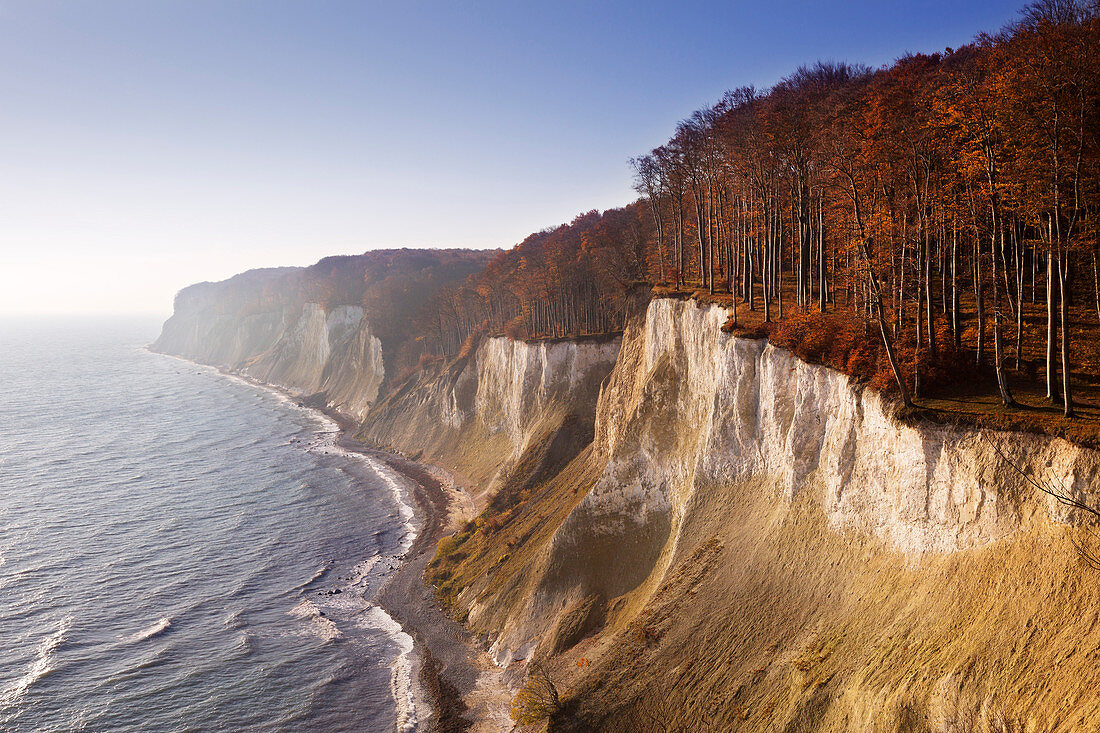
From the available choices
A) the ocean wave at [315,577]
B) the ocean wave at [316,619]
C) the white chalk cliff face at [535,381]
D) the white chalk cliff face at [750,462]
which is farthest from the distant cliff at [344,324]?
the white chalk cliff face at [750,462]

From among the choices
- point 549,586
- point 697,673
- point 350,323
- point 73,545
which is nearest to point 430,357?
point 350,323

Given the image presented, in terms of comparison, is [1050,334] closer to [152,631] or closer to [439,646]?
[439,646]

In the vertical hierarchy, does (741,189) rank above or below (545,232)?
below

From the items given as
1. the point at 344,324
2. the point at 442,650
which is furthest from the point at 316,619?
the point at 344,324

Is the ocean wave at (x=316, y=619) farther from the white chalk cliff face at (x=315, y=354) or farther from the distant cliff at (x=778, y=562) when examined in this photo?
the white chalk cliff face at (x=315, y=354)

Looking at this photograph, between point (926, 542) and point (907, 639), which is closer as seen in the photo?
point (907, 639)

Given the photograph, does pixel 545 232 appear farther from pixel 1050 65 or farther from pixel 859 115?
pixel 1050 65
